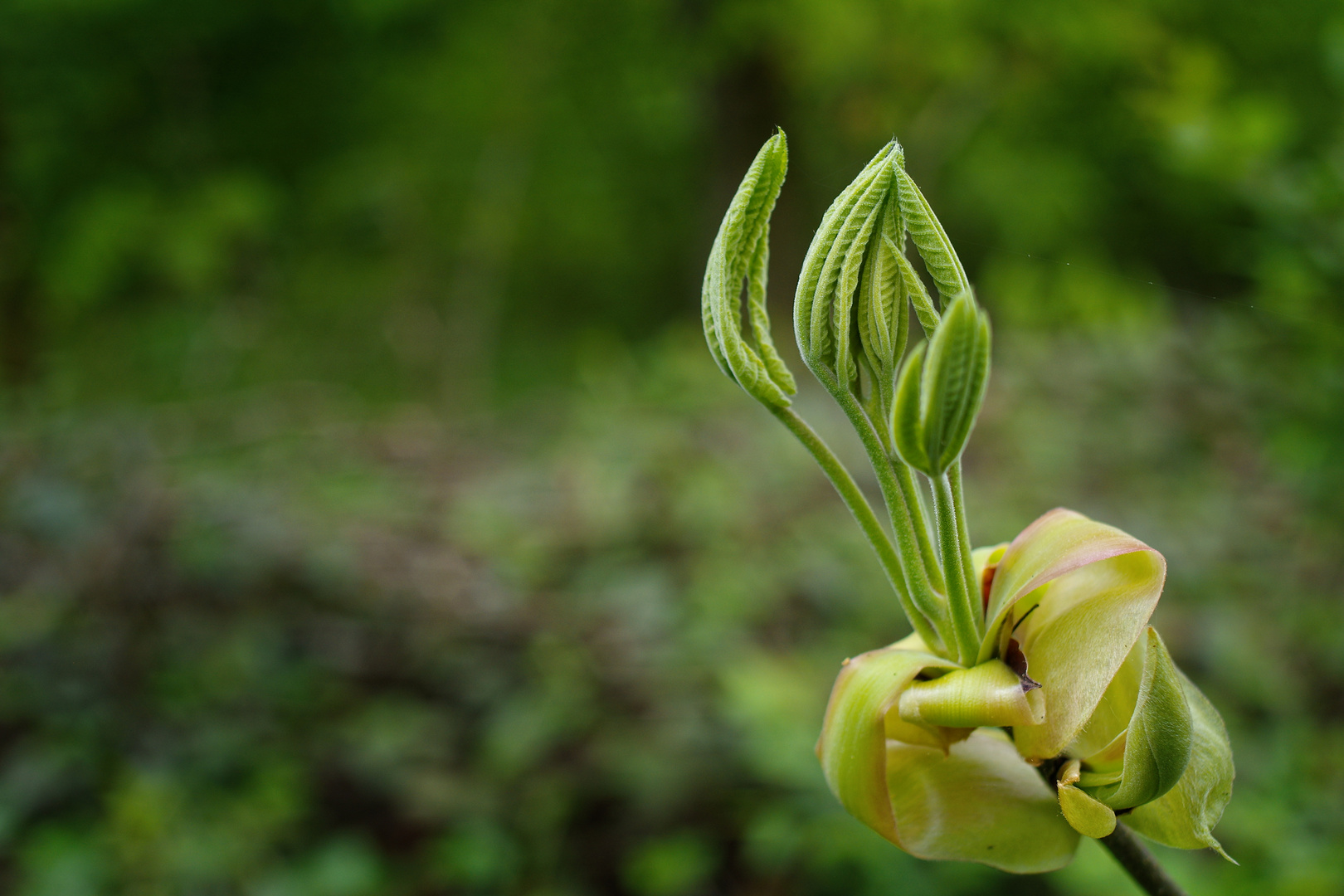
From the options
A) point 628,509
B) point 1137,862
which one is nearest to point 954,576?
point 1137,862

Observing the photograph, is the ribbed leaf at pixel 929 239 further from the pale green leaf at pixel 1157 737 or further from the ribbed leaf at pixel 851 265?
the pale green leaf at pixel 1157 737

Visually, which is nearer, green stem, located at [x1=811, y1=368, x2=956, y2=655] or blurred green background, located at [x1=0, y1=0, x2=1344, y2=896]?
green stem, located at [x1=811, y1=368, x2=956, y2=655]

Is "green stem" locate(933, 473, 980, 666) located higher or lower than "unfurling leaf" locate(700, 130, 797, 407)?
lower

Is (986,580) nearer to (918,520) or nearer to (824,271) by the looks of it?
(918,520)

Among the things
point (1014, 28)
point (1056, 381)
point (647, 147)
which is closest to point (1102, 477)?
point (1056, 381)

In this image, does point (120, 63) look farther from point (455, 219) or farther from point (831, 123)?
point (831, 123)

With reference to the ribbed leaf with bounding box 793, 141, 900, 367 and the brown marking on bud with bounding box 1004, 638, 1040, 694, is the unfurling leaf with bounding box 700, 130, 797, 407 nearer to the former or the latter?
the ribbed leaf with bounding box 793, 141, 900, 367

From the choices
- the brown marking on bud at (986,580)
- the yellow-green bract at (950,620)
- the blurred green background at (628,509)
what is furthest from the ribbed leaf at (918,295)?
the blurred green background at (628,509)

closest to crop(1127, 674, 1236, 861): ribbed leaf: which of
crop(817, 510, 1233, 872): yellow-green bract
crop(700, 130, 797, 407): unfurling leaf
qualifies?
crop(817, 510, 1233, 872): yellow-green bract
